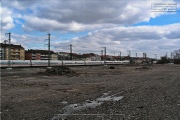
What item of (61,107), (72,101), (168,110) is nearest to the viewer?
(168,110)

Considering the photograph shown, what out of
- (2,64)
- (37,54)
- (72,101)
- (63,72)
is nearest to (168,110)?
(72,101)

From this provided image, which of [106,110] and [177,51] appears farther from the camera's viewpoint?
[177,51]

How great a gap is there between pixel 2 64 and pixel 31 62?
32.5ft

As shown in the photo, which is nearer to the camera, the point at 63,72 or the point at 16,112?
the point at 16,112

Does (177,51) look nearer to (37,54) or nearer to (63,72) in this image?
(37,54)

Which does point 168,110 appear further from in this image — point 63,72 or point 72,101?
point 63,72

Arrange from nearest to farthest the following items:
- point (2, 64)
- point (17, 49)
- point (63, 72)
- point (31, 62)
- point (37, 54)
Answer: point (63, 72) < point (2, 64) < point (31, 62) < point (17, 49) < point (37, 54)

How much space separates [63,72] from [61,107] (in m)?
24.2

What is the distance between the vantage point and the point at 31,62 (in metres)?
66.8

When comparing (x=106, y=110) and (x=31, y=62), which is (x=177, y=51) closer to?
(x=31, y=62)

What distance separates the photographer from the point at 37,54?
166 metres

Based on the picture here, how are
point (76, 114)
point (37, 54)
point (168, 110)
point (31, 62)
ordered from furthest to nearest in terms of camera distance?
point (37, 54) < point (31, 62) < point (168, 110) < point (76, 114)

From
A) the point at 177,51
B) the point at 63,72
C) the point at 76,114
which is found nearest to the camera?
the point at 76,114

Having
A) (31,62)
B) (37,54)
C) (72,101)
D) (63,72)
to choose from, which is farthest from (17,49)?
(72,101)
